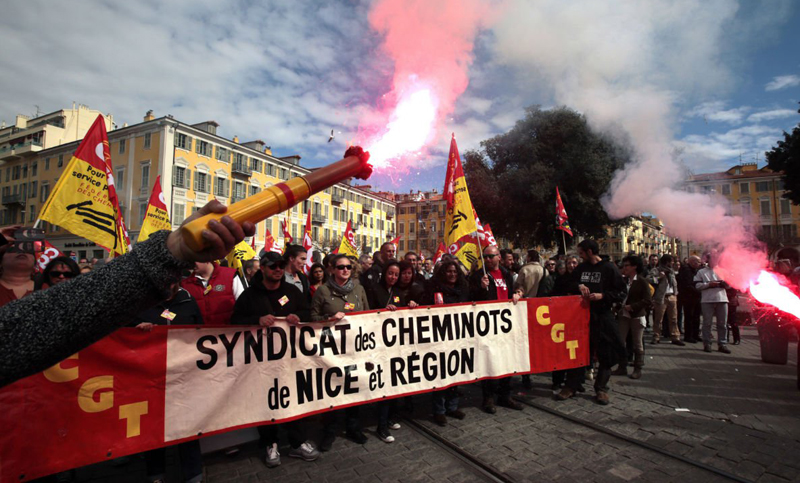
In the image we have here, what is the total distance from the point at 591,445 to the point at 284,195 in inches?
190

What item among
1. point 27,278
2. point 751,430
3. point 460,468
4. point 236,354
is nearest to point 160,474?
point 236,354

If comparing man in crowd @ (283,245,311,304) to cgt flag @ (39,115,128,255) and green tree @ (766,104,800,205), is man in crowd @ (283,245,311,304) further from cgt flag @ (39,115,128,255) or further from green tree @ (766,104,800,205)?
green tree @ (766,104,800,205)

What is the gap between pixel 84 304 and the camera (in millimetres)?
1029

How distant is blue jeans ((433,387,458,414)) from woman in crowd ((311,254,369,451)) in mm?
1038

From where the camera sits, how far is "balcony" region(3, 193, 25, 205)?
51.1 m

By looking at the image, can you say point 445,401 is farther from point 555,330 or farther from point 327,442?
point 555,330

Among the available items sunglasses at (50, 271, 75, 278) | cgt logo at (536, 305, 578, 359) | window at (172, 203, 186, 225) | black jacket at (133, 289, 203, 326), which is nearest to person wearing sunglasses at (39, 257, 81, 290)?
sunglasses at (50, 271, 75, 278)

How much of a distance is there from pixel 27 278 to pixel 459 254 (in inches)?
260

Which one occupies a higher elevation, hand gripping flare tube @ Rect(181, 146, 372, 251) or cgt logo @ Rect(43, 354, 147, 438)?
hand gripping flare tube @ Rect(181, 146, 372, 251)

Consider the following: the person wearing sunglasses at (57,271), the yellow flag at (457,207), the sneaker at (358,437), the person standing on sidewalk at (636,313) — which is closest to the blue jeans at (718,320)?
the person standing on sidewalk at (636,313)

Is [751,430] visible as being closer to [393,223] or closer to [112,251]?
[112,251]

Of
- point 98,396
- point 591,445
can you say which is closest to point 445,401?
point 591,445

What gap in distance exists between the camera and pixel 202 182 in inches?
1732

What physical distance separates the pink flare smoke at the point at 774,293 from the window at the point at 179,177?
147ft
